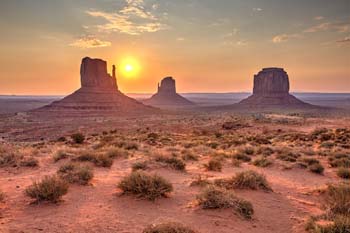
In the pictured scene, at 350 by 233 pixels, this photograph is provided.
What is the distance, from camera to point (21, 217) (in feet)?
19.0

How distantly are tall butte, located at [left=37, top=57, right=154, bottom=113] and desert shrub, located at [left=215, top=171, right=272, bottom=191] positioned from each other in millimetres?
74761

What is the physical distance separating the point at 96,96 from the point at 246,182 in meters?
86.9

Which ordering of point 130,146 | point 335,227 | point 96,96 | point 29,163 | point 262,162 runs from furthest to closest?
point 96,96
point 130,146
point 262,162
point 29,163
point 335,227

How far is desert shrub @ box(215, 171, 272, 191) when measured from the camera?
26.8ft

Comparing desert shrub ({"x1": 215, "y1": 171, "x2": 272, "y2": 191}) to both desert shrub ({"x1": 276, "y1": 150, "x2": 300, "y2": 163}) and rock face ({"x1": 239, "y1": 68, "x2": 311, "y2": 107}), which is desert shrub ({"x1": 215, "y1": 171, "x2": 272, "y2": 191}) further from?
rock face ({"x1": 239, "y1": 68, "x2": 311, "y2": 107})

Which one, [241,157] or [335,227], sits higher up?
[335,227]

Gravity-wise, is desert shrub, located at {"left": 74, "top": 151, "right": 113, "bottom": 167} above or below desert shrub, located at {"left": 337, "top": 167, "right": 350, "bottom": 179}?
above

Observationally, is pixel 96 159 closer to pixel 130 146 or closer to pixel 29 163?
pixel 29 163

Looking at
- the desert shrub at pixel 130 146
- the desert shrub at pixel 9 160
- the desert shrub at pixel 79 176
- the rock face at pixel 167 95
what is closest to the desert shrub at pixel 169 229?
the desert shrub at pixel 79 176

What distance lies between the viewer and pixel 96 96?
297 feet

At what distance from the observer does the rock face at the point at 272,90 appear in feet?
380

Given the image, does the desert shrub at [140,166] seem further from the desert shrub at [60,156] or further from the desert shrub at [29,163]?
the desert shrub at [29,163]

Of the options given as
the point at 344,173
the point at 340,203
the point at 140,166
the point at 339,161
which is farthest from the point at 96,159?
the point at 339,161

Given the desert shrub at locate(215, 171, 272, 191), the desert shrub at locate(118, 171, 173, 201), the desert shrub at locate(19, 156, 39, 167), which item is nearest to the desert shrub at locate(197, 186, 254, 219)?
the desert shrub at locate(118, 171, 173, 201)
